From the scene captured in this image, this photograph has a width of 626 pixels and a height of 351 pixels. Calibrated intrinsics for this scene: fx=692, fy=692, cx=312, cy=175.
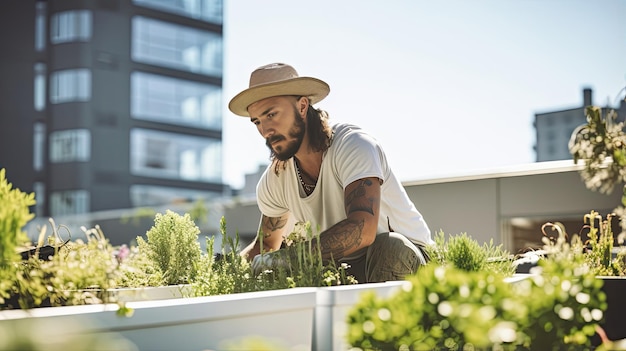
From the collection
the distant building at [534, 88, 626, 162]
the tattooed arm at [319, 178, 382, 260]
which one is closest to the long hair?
the tattooed arm at [319, 178, 382, 260]

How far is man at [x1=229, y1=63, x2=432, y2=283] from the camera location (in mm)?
2377

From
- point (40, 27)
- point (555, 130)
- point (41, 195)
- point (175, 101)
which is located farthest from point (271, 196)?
point (555, 130)

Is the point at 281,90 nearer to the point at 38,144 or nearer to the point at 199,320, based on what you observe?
the point at 199,320

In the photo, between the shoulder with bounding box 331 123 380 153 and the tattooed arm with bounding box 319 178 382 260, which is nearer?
the tattooed arm with bounding box 319 178 382 260

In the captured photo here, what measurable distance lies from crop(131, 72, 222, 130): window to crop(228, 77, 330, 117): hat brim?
96.1ft

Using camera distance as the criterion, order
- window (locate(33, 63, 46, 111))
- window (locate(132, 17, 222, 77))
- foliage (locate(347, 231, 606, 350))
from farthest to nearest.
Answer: window (locate(132, 17, 222, 77)), window (locate(33, 63, 46, 111)), foliage (locate(347, 231, 606, 350))

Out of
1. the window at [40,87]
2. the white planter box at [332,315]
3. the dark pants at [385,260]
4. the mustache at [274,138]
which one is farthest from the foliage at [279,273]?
the window at [40,87]

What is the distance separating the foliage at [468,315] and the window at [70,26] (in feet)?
104

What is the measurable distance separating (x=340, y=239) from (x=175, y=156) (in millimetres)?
30044

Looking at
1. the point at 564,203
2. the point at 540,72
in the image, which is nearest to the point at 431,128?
the point at 540,72

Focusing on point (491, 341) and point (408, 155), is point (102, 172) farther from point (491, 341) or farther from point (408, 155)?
point (491, 341)

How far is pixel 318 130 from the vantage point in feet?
8.91

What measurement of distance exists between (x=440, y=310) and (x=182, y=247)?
172 centimetres

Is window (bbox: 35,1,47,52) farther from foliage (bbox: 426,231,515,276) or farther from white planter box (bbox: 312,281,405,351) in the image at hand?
white planter box (bbox: 312,281,405,351)
